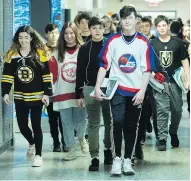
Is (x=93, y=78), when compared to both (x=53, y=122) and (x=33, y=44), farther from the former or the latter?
(x=53, y=122)

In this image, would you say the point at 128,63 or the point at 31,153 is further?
the point at 31,153

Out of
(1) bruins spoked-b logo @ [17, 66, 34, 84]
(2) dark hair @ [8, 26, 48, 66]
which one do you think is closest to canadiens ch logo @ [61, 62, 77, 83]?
(2) dark hair @ [8, 26, 48, 66]

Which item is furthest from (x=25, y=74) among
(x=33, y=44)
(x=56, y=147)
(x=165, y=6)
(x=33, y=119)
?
(x=165, y=6)

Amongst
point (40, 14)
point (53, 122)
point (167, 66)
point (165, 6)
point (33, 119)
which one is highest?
point (165, 6)

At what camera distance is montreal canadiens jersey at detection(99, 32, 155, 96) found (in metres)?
4.59

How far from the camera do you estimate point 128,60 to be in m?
4.58

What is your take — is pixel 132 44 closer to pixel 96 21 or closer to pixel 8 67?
→ pixel 96 21

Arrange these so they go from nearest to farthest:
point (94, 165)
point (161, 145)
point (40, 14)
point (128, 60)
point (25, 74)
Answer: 1. point (128, 60)
2. point (94, 165)
3. point (25, 74)
4. point (161, 145)
5. point (40, 14)

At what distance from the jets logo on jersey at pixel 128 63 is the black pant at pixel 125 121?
0.80 feet

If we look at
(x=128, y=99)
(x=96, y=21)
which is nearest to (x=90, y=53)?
(x=96, y=21)

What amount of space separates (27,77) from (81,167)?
1.00 m

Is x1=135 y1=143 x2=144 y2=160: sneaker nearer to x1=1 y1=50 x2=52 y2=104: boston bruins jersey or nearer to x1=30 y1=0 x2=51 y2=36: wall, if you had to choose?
x1=1 y1=50 x2=52 y2=104: boston bruins jersey

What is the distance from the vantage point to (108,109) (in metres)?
4.94

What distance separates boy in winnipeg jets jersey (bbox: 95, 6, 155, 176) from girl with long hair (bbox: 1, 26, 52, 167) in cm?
71
